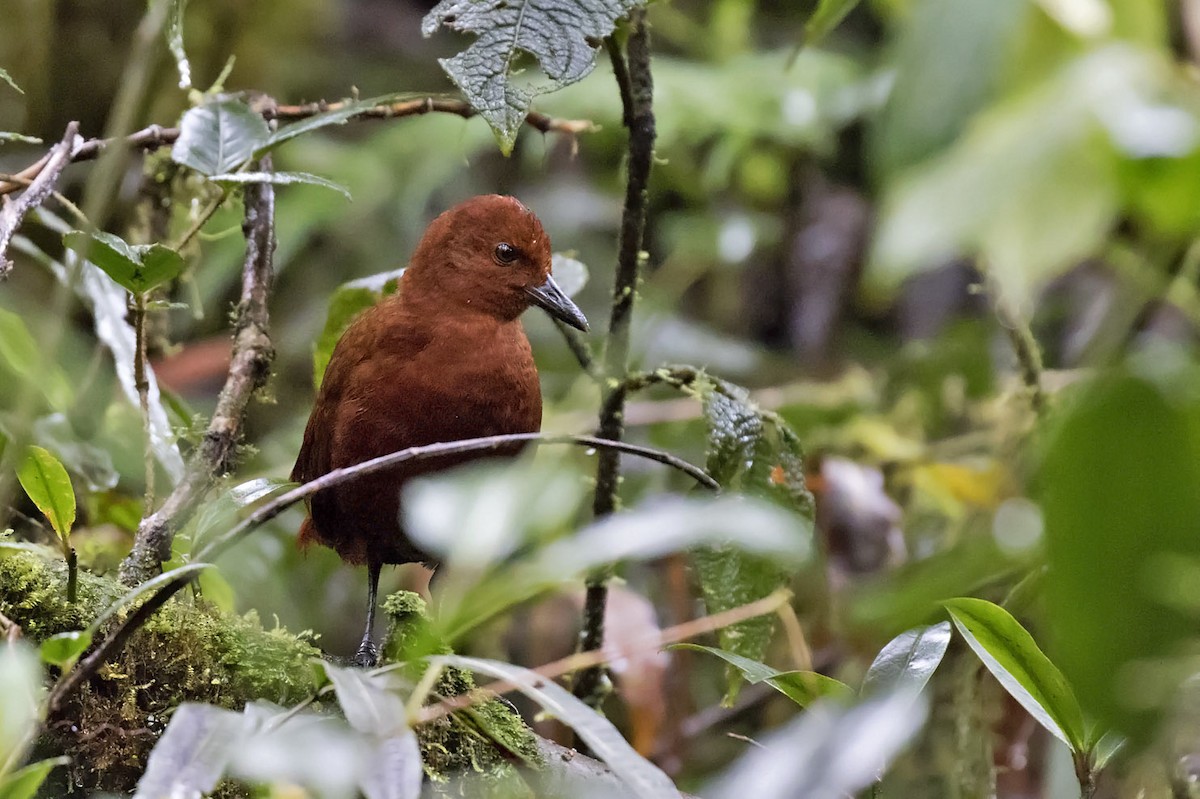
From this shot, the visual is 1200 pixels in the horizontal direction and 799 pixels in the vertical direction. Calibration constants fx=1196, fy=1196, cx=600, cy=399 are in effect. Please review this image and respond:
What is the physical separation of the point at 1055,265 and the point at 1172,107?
0.42 ft

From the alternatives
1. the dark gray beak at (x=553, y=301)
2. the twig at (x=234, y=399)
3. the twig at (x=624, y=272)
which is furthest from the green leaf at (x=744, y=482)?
the twig at (x=234, y=399)

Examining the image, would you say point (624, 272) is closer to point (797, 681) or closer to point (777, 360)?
point (797, 681)

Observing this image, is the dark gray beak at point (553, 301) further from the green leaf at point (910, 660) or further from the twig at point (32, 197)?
the green leaf at point (910, 660)

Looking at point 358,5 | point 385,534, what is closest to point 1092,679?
point 385,534

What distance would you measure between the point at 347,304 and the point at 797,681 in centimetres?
125

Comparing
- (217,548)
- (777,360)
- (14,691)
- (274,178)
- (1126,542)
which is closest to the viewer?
(1126,542)

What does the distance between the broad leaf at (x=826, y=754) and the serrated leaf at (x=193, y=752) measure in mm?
372

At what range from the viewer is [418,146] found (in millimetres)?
4379

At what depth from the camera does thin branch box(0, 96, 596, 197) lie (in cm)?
168

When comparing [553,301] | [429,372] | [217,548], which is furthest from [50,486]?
[553,301]

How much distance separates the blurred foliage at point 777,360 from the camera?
0.61 m

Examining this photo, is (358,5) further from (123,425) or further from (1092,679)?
(1092,679)

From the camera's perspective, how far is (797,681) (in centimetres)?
129

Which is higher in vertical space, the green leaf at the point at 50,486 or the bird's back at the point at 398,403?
the green leaf at the point at 50,486
